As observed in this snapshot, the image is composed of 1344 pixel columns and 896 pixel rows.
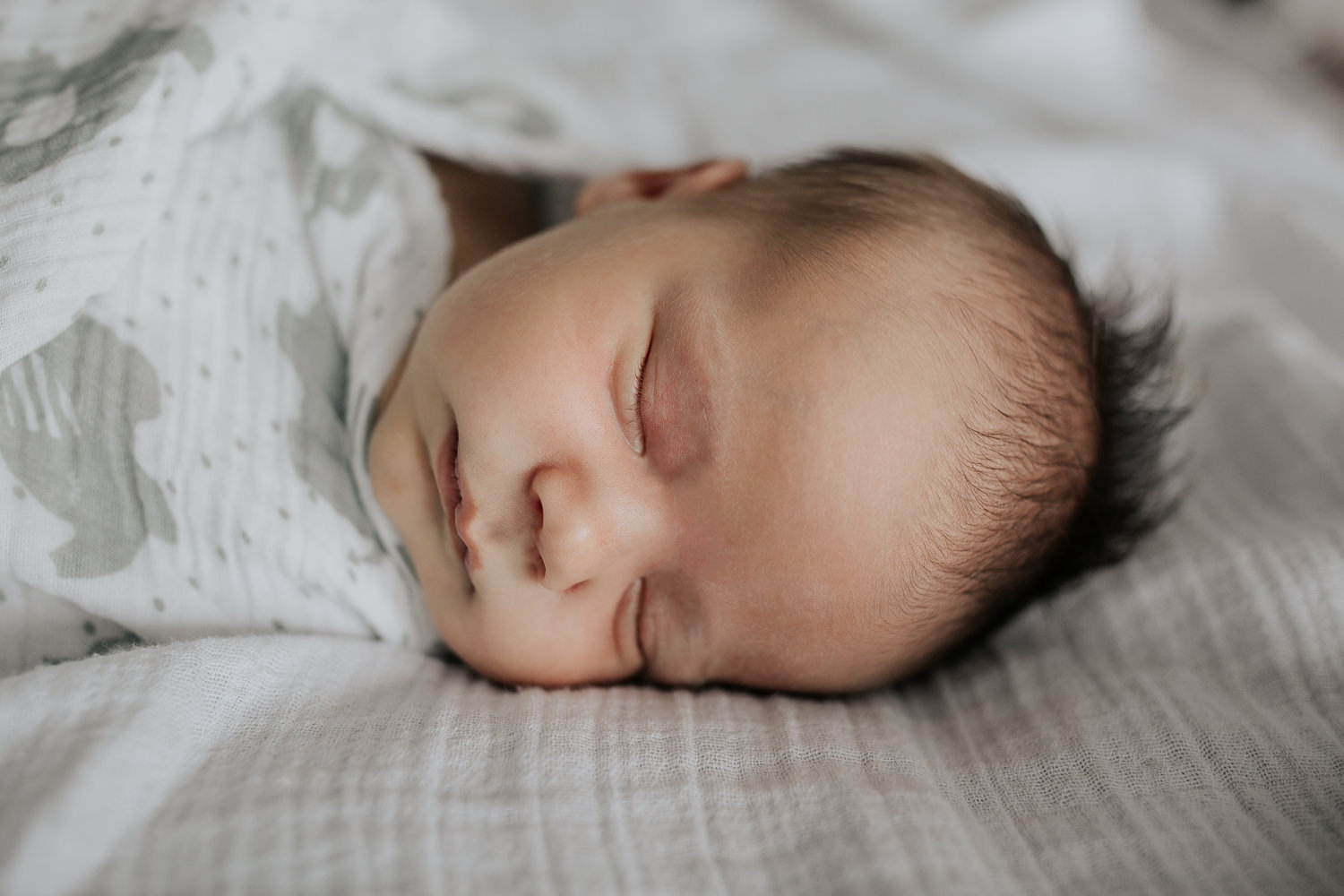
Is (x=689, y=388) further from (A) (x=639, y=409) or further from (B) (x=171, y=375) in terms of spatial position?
(B) (x=171, y=375)

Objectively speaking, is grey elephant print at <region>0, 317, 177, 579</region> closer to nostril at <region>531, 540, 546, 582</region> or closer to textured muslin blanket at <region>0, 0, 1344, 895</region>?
textured muslin blanket at <region>0, 0, 1344, 895</region>

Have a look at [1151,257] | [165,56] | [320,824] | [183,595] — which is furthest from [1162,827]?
[165,56]

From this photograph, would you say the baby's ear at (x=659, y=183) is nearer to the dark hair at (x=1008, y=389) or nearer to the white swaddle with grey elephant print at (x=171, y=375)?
the dark hair at (x=1008, y=389)

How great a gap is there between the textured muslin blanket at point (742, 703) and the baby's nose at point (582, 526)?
0.42ft

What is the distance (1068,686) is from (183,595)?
2.92 ft

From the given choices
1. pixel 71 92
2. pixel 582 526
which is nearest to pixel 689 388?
pixel 582 526

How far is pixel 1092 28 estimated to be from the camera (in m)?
1.69

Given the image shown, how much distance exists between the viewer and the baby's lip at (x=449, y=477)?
2.89 ft

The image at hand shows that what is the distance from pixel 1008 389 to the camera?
87cm

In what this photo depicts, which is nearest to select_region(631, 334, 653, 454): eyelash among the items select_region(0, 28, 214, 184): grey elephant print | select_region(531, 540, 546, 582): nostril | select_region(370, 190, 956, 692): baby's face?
select_region(370, 190, 956, 692): baby's face

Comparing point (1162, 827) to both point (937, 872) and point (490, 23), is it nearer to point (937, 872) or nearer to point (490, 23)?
point (937, 872)

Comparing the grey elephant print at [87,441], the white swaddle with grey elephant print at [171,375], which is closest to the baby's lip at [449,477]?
the white swaddle with grey elephant print at [171,375]

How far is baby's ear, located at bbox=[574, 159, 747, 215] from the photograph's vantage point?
3.55ft

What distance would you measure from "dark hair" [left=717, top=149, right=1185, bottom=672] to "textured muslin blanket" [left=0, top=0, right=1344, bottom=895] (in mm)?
93
